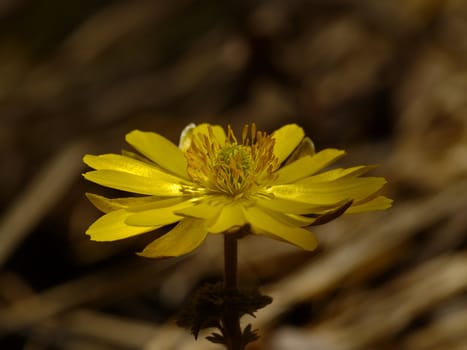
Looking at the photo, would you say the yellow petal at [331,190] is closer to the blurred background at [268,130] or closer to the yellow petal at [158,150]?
the yellow petal at [158,150]

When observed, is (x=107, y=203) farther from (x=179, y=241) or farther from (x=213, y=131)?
(x=213, y=131)

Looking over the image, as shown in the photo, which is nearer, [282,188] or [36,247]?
[282,188]

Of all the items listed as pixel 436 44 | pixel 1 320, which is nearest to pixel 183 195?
pixel 1 320

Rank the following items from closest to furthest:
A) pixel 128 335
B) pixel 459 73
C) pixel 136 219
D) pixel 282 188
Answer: pixel 136 219 < pixel 282 188 < pixel 128 335 < pixel 459 73

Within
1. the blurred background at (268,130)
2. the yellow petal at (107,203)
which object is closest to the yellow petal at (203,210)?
the yellow petal at (107,203)

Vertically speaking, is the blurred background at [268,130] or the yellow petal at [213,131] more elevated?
the blurred background at [268,130]

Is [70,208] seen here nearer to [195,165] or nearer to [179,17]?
[195,165]

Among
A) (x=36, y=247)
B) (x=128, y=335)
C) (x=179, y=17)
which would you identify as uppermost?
(x=179, y=17)
